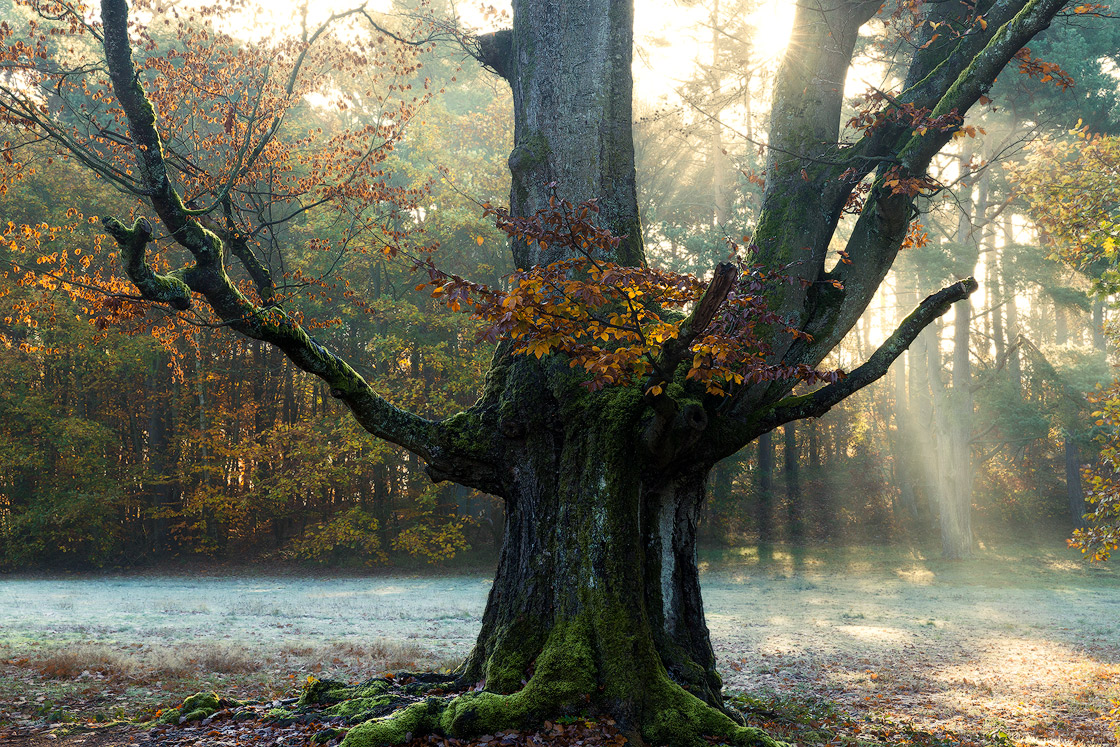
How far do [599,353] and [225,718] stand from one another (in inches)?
155

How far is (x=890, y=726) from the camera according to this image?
21.9ft

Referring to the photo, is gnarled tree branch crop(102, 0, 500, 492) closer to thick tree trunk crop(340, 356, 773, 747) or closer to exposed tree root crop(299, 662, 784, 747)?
thick tree trunk crop(340, 356, 773, 747)

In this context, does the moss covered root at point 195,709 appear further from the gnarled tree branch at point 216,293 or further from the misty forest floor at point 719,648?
the gnarled tree branch at point 216,293

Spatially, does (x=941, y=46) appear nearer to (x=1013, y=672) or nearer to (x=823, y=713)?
(x=823, y=713)

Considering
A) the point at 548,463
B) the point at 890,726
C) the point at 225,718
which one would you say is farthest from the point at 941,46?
the point at 225,718

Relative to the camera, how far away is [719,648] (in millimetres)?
11031

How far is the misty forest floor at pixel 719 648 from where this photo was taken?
20.8 ft

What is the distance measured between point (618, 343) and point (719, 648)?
737cm

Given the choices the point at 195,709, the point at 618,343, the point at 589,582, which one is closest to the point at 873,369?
the point at 618,343

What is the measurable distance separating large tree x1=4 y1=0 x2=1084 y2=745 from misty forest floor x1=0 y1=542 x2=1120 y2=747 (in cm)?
68

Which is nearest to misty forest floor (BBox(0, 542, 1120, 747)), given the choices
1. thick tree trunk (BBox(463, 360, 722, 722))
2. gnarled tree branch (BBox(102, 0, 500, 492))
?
thick tree trunk (BBox(463, 360, 722, 722))

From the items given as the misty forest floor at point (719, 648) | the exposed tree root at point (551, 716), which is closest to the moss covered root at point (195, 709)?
the misty forest floor at point (719, 648)

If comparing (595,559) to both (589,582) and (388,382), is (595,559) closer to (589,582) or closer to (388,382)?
(589,582)

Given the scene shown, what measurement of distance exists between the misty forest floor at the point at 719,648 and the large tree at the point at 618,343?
68 cm
